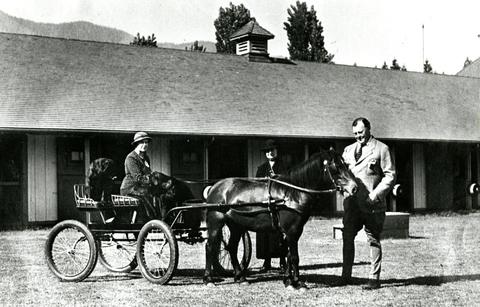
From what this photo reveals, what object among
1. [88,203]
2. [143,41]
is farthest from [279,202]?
[143,41]

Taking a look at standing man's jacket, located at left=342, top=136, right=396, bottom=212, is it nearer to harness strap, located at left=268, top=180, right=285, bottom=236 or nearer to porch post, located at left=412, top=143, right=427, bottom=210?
harness strap, located at left=268, top=180, right=285, bottom=236

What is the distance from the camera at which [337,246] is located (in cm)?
1312

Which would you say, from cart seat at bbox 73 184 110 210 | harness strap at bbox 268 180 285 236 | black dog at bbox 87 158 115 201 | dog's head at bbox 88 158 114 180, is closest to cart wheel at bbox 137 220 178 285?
cart seat at bbox 73 184 110 210

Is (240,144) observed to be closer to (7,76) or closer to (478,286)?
(7,76)

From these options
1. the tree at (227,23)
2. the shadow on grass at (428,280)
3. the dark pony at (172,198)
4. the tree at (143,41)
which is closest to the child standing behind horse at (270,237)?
the dark pony at (172,198)

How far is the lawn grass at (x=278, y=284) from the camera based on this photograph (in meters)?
7.37

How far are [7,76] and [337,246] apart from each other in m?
11.6

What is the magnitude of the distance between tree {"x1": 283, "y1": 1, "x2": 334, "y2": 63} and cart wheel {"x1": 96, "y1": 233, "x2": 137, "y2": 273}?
39347mm

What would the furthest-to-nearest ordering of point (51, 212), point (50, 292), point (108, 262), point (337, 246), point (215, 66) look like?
point (215, 66), point (51, 212), point (337, 246), point (108, 262), point (50, 292)

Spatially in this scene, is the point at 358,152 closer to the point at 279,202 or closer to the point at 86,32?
the point at 279,202

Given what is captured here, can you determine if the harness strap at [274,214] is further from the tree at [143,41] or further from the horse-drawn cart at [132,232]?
the tree at [143,41]

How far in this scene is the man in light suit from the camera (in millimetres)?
8055

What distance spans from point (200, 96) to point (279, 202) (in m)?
13.8

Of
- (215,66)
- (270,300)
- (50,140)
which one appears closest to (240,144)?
(215,66)
